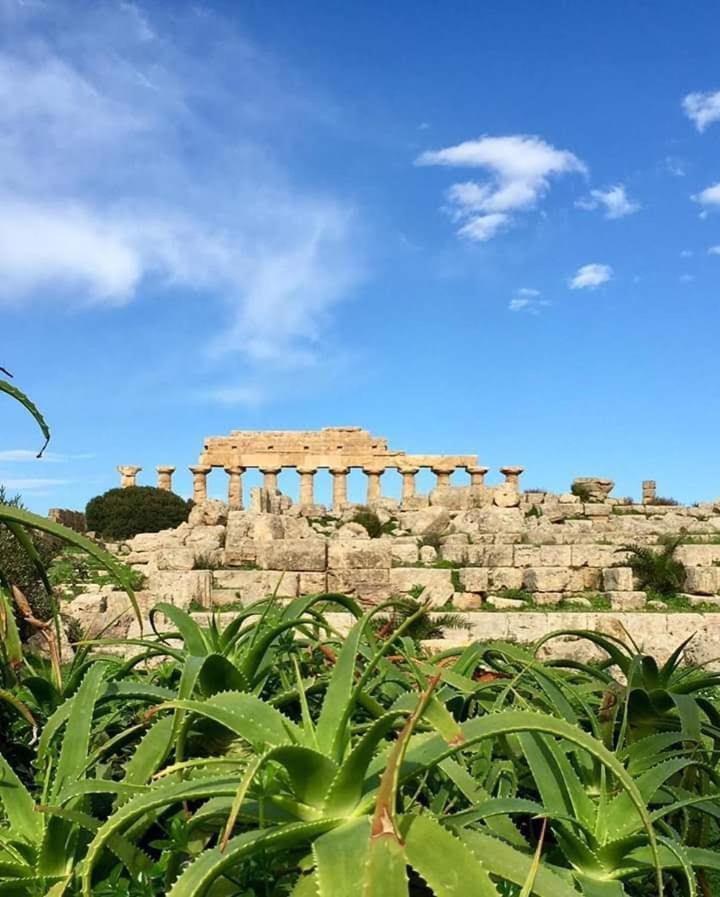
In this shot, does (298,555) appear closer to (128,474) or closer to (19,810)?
(19,810)

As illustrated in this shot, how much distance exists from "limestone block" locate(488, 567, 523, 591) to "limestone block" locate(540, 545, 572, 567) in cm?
86

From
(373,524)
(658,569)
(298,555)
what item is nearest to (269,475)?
(373,524)

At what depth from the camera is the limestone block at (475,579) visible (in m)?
15.6

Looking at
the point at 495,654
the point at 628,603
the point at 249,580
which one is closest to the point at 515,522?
the point at 628,603

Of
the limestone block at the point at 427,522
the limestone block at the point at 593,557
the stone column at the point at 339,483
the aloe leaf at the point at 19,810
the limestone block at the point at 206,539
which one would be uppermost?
the stone column at the point at 339,483

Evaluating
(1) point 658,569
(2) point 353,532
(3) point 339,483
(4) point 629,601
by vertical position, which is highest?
(3) point 339,483

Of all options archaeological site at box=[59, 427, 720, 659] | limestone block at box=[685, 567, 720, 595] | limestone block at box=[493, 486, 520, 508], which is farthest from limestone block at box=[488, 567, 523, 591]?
limestone block at box=[493, 486, 520, 508]

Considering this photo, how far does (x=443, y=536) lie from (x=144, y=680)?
18733 millimetres

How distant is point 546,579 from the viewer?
16.0 m

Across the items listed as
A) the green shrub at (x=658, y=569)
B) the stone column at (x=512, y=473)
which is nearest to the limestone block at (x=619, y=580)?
the green shrub at (x=658, y=569)

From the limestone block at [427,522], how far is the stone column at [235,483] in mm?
20937

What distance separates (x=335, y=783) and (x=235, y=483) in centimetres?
4363

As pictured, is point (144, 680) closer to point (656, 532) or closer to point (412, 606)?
point (412, 606)

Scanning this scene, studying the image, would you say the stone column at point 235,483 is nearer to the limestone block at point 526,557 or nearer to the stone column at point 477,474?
the stone column at point 477,474
